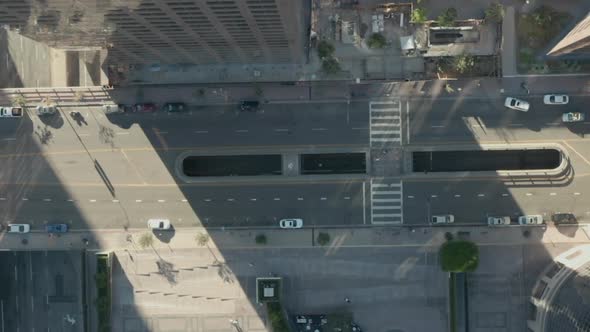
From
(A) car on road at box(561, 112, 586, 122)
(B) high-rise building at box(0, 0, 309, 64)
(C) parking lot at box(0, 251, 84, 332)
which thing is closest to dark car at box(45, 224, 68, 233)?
(C) parking lot at box(0, 251, 84, 332)

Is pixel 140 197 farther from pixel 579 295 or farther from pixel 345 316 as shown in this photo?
pixel 579 295

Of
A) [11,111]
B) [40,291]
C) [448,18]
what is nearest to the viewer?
[448,18]

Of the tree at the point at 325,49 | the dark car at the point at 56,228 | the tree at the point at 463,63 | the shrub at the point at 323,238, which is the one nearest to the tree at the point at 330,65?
the tree at the point at 325,49

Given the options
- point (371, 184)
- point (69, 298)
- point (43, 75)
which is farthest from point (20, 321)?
point (371, 184)

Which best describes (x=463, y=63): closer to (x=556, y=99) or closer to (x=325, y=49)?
(x=556, y=99)

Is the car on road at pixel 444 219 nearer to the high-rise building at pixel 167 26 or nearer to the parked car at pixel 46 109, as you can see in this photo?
the high-rise building at pixel 167 26

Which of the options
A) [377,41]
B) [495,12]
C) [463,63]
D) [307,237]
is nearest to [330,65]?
[377,41]
